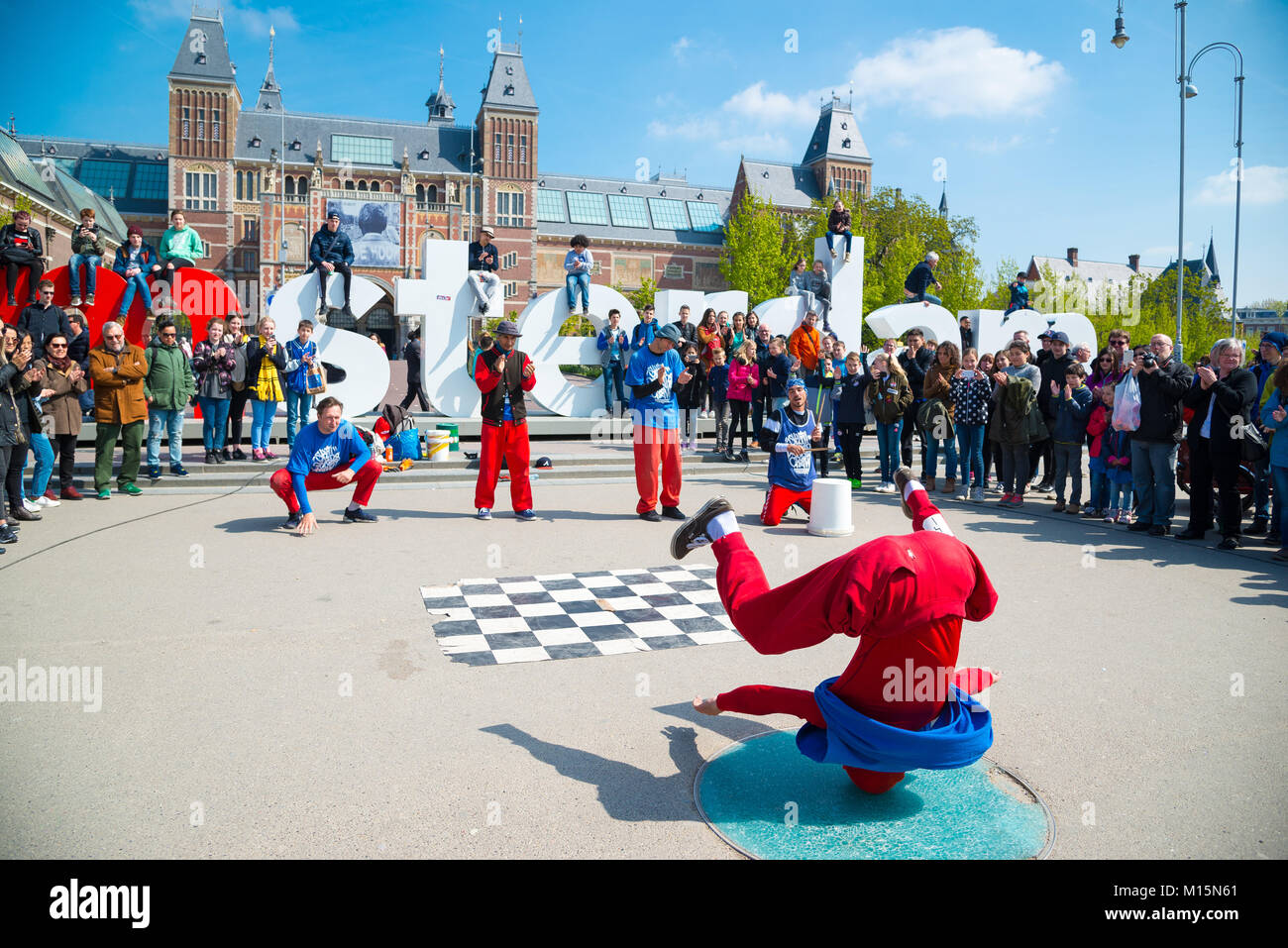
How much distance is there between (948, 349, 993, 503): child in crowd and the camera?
1109 cm

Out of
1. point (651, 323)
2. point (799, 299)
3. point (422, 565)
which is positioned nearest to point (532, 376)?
point (422, 565)

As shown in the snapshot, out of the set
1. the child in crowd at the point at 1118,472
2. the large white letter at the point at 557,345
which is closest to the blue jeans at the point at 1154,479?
the child in crowd at the point at 1118,472

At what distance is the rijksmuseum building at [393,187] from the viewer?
2822 inches

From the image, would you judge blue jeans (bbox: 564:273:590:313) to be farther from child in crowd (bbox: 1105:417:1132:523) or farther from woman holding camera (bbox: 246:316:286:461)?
child in crowd (bbox: 1105:417:1132:523)

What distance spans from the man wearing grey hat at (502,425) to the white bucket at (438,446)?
160 inches

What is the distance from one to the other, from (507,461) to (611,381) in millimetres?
7836

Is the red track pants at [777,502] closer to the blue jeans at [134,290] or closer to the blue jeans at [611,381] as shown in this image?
the blue jeans at [611,381]

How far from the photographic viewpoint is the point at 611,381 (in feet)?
55.6

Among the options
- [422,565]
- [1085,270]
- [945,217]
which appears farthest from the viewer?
[1085,270]

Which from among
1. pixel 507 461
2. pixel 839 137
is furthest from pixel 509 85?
pixel 507 461

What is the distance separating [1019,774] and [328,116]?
8843 centimetres

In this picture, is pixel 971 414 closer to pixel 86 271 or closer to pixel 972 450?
pixel 972 450

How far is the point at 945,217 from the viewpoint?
53625 mm
